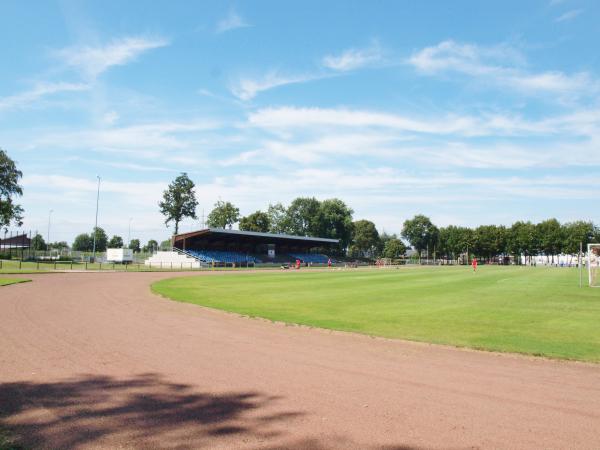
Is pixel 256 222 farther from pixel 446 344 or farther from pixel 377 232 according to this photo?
pixel 446 344

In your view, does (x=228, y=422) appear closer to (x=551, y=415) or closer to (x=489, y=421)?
(x=489, y=421)

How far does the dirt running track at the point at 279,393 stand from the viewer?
17.8ft

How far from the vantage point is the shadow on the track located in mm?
5328

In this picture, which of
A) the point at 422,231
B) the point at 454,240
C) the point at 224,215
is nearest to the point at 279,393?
the point at 224,215

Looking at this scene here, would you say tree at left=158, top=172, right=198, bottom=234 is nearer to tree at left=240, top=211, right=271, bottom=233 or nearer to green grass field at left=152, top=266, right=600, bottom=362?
tree at left=240, top=211, right=271, bottom=233

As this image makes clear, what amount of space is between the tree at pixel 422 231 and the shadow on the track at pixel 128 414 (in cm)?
16636

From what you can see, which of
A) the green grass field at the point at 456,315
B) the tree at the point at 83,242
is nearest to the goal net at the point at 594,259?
the green grass field at the point at 456,315

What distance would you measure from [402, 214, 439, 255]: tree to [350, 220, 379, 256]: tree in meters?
12.8

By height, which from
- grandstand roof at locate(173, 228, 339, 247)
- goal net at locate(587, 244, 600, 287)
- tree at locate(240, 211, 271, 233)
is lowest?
goal net at locate(587, 244, 600, 287)

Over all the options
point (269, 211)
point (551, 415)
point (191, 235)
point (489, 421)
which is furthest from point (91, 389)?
point (269, 211)

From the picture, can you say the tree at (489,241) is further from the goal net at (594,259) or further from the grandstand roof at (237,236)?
the goal net at (594,259)

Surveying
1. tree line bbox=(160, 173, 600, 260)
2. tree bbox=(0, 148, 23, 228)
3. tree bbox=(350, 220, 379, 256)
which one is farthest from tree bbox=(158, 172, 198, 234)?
tree bbox=(350, 220, 379, 256)

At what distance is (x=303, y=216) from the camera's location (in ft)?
501

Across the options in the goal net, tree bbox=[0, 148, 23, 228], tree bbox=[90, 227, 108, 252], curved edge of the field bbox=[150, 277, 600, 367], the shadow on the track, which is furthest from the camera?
tree bbox=[90, 227, 108, 252]
